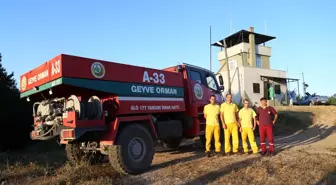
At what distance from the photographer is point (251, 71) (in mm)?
30000

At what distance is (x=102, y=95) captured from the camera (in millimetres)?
7168

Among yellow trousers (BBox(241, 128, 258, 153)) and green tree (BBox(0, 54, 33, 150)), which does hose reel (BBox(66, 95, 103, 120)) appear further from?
green tree (BBox(0, 54, 33, 150))

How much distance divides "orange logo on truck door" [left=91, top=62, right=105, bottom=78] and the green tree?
37.5 feet

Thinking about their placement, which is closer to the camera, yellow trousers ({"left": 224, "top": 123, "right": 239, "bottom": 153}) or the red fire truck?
the red fire truck

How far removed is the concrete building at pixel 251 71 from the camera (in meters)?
29.6

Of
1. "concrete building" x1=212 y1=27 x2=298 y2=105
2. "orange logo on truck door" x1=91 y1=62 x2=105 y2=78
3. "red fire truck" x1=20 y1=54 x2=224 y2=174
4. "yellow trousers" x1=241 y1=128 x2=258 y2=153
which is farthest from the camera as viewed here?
"concrete building" x1=212 y1=27 x2=298 y2=105

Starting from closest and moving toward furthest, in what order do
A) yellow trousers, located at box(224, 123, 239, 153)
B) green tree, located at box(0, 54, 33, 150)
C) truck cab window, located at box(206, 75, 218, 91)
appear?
yellow trousers, located at box(224, 123, 239, 153) < truck cab window, located at box(206, 75, 218, 91) < green tree, located at box(0, 54, 33, 150)

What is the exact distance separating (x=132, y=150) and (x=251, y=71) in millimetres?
24742

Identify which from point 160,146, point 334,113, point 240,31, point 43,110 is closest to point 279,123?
point 334,113

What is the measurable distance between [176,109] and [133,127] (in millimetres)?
1881

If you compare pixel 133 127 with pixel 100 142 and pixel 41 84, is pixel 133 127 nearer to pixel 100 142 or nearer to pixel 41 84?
pixel 100 142

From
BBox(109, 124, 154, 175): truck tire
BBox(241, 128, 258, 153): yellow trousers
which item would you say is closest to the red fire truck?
BBox(109, 124, 154, 175): truck tire

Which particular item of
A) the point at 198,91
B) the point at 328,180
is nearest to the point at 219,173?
the point at 328,180

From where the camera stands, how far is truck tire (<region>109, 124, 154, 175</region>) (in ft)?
21.9
